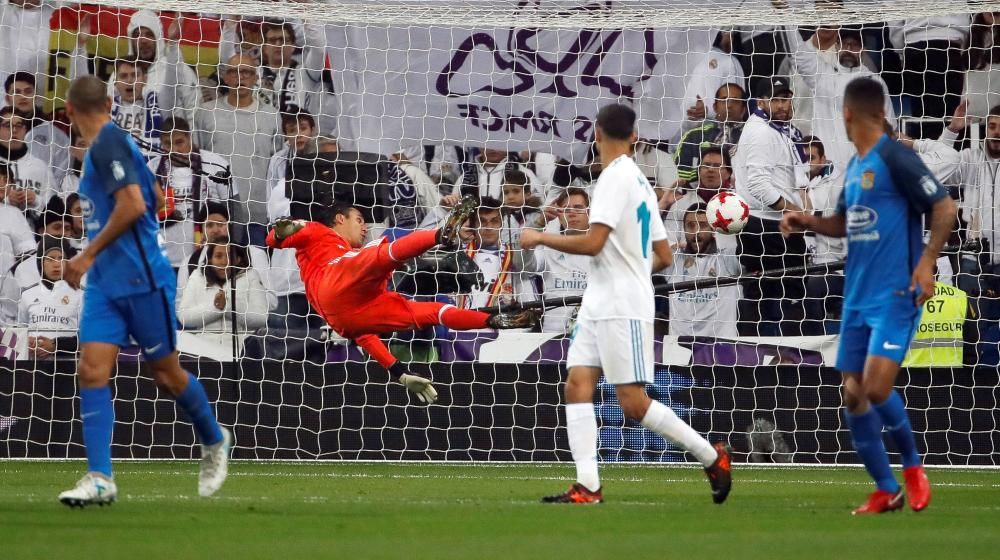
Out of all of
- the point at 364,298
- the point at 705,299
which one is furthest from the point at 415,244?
the point at 705,299

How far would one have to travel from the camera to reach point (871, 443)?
633 centimetres

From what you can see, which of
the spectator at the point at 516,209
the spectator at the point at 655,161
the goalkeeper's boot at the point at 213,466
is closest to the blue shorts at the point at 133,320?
the goalkeeper's boot at the point at 213,466

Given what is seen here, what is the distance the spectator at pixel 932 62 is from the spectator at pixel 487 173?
3637mm

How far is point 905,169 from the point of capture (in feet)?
19.8

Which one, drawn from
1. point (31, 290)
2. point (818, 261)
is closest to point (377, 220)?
point (31, 290)

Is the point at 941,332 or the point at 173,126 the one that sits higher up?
the point at 173,126

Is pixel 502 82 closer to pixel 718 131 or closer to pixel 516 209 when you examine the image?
pixel 516 209

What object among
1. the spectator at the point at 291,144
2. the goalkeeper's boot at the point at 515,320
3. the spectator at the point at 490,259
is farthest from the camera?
the spectator at the point at 291,144

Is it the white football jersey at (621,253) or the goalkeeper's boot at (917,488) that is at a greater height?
the white football jersey at (621,253)

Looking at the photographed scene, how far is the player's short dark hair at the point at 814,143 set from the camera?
1263 cm

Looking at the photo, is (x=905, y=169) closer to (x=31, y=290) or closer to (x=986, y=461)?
(x=986, y=461)

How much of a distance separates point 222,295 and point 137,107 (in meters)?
1.97

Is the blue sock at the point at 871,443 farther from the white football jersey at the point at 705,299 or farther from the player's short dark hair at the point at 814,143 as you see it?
the player's short dark hair at the point at 814,143

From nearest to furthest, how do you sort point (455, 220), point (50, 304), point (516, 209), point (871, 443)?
point (871, 443) < point (455, 220) < point (50, 304) < point (516, 209)
